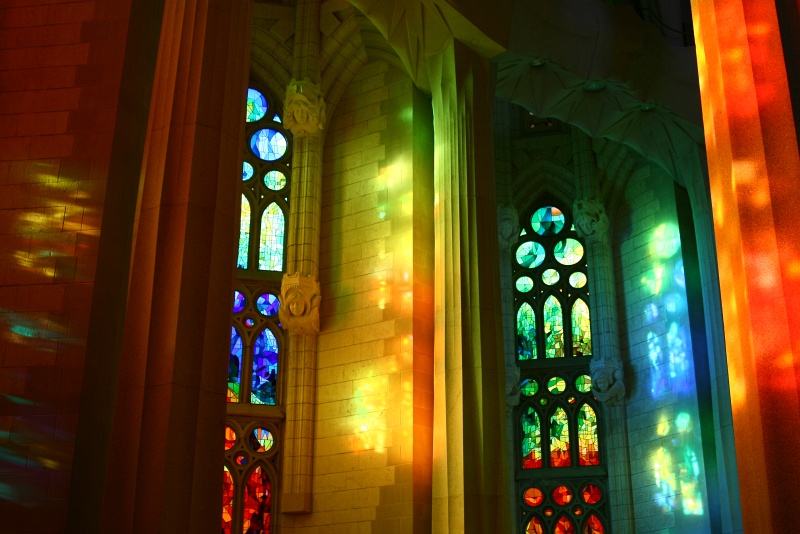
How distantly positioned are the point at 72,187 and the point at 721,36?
14.3 feet

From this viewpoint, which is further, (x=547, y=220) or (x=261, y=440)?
(x=547, y=220)

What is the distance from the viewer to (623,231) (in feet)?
57.3

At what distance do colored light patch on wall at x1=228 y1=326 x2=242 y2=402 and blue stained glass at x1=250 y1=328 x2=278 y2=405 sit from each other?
22 centimetres

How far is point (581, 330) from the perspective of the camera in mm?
17641

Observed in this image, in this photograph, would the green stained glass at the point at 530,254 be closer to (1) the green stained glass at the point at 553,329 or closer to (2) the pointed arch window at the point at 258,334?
(1) the green stained glass at the point at 553,329

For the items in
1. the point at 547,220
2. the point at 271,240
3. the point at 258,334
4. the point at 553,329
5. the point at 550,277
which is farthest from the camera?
the point at 547,220

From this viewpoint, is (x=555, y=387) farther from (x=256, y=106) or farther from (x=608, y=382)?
(x=256, y=106)

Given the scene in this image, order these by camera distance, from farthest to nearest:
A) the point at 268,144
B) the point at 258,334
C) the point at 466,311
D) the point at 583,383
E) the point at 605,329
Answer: the point at 583,383 < the point at 605,329 < the point at 268,144 < the point at 258,334 < the point at 466,311

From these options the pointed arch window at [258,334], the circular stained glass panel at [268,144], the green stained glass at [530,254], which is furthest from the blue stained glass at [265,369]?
the green stained glass at [530,254]

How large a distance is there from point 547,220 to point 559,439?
4150 millimetres

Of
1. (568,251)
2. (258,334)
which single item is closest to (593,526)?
(568,251)

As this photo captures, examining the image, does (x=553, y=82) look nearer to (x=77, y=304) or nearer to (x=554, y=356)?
(x=554, y=356)

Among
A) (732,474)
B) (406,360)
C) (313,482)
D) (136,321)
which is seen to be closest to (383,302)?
(406,360)

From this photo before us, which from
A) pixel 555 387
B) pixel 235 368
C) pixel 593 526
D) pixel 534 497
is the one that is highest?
pixel 555 387
